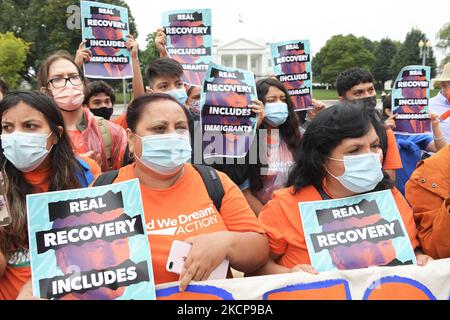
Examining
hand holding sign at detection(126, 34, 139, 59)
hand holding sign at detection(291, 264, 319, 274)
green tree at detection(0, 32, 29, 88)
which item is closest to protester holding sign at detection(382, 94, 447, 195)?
hand holding sign at detection(291, 264, 319, 274)

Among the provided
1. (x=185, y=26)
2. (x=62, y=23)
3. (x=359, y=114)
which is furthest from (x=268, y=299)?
(x=62, y=23)

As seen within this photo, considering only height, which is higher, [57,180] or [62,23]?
[62,23]

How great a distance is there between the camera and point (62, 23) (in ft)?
142

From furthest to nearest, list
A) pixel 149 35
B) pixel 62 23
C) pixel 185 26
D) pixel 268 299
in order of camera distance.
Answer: pixel 149 35 → pixel 62 23 → pixel 185 26 → pixel 268 299

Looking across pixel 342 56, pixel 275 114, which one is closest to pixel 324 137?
pixel 275 114

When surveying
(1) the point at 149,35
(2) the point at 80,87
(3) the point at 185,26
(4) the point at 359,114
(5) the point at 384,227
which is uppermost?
(1) the point at 149,35

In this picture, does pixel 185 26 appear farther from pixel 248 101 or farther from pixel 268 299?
pixel 268 299

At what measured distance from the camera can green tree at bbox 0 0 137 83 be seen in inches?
1689

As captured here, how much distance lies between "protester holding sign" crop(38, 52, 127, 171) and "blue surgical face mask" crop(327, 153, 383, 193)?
2.01 metres

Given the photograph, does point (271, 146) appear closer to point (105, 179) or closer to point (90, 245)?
point (105, 179)

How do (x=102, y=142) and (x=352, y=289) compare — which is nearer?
(x=352, y=289)

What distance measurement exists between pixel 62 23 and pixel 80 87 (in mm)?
43828

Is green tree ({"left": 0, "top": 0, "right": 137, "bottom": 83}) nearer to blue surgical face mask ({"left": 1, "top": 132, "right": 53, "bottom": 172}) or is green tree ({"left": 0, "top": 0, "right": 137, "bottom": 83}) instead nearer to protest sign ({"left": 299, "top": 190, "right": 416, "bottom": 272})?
blue surgical face mask ({"left": 1, "top": 132, "right": 53, "bottom": 172})

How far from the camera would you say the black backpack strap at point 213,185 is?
2.46m
